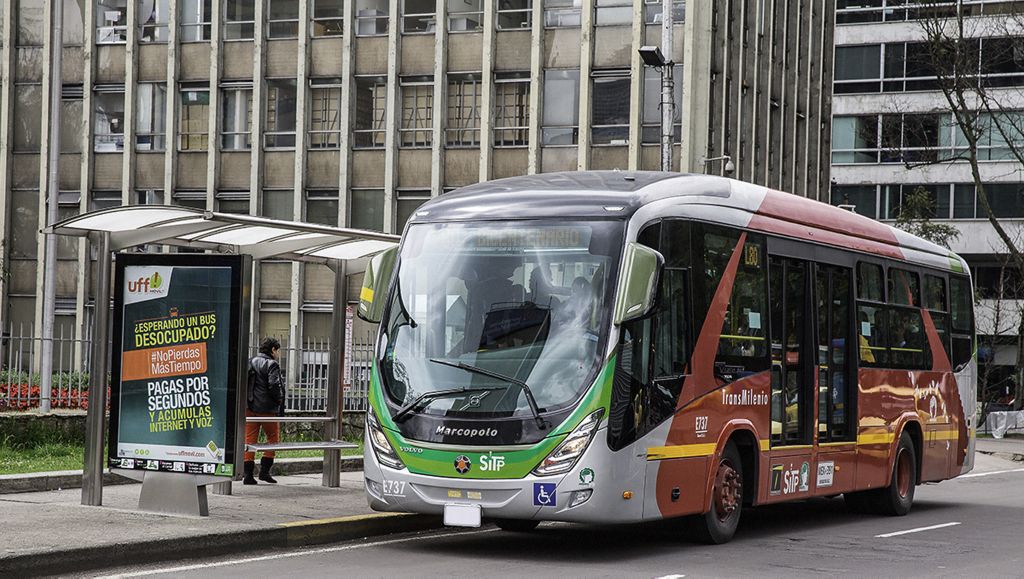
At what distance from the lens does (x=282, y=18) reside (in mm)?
43906

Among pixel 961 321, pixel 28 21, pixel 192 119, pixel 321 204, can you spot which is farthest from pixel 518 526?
pixel 28 21

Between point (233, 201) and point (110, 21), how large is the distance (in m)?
6.30

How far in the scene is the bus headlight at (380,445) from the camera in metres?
12.9

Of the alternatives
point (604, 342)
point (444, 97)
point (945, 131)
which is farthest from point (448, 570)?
point (945, 131)

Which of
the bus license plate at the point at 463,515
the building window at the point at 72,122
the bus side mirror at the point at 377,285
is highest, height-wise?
the building window at the point at 72,122

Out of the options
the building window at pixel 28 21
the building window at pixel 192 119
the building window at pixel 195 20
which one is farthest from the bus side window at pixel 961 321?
the building window at pixel 28 21

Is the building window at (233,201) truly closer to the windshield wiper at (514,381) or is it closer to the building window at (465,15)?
the building window at (465,15)

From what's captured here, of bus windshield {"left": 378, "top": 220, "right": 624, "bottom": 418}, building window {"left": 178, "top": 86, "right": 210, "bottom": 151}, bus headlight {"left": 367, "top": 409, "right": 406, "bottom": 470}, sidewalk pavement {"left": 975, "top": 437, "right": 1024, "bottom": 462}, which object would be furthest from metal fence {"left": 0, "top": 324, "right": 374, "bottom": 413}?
building window {"left": 178, "top": 86, "right": 210, "bottom": 151}

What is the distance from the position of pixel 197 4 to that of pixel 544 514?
34.6 meters

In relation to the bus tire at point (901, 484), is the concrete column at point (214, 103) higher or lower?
higher

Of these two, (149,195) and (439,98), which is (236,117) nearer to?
(149,195)

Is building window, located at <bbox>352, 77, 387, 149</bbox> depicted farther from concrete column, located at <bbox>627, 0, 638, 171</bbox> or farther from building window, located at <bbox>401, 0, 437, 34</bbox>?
concrete column, located at <bbox>627, 0, 638, 171</bbox>

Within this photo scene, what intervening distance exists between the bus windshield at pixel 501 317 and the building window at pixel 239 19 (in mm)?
32006

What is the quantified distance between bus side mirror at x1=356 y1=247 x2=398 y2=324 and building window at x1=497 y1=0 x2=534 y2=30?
94.5 feet
